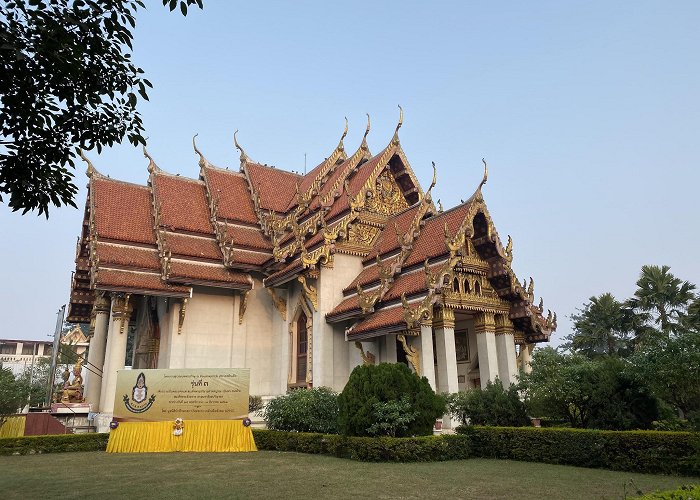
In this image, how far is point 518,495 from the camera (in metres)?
6.95

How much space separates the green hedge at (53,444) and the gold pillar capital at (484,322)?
10699 millimetres

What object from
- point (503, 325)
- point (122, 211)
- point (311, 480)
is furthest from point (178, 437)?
point (122, 211)

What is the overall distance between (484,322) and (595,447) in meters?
5.98

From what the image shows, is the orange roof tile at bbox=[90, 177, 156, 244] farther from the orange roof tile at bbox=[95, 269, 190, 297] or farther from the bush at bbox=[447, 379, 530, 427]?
the bush at bbox=[447, 379, 530, 427]

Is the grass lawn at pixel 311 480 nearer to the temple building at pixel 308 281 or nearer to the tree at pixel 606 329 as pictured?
the temple building at pixel 308 281

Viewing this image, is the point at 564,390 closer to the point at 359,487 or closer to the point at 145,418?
the point at 359,487

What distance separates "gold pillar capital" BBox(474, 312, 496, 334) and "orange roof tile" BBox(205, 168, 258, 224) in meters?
10.6

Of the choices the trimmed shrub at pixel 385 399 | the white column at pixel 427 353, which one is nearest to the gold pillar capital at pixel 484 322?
the white column at pixel 427 353

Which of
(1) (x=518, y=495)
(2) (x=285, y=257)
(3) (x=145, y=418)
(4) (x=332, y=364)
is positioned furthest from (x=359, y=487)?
(2) (x=285, y=257)

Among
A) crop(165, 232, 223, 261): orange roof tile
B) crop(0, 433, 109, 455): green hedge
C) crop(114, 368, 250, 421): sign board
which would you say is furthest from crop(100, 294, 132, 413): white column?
crop(114, 368, 250, 421): sign board

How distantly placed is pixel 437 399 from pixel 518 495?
4.15 metres

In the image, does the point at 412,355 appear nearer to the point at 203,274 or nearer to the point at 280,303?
the point at 280,303

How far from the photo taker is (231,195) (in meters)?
23.2

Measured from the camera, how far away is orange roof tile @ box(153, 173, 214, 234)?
2064 cm
